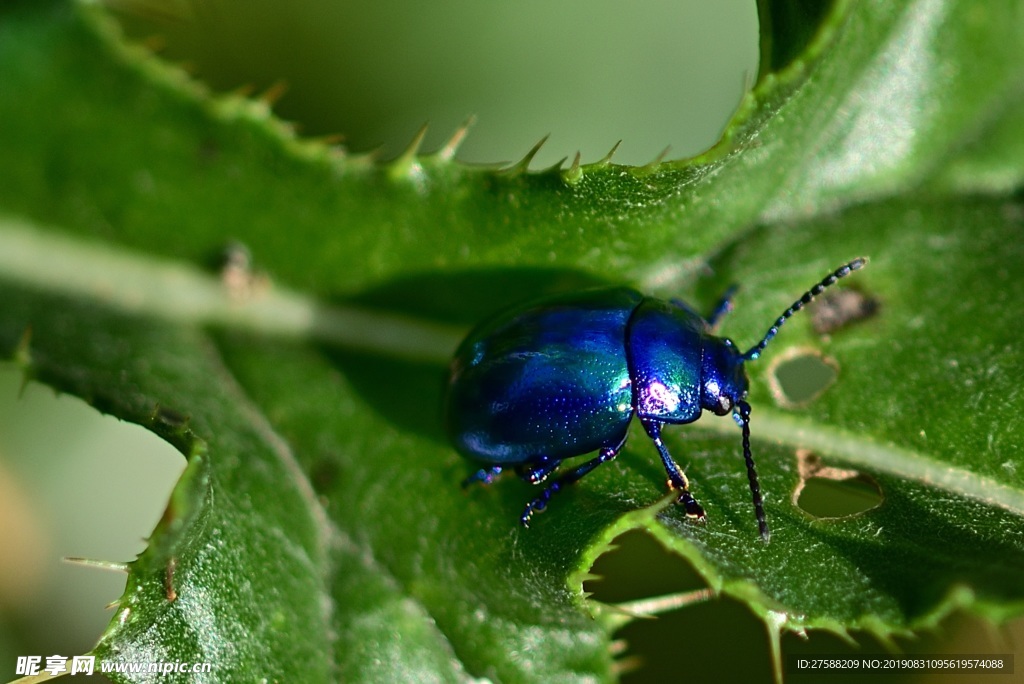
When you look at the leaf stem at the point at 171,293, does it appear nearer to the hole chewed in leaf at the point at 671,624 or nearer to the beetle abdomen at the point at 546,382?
the beetle abdomen at the point at 546,382

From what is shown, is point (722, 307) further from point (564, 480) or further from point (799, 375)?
point (564, 480)

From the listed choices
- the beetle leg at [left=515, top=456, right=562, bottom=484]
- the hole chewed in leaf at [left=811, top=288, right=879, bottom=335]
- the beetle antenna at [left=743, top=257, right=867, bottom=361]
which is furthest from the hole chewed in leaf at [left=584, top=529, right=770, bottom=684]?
the hole chewed in leaf at [left=811, top=288, right=879, bottom=335]

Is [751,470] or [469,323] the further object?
[469,323]

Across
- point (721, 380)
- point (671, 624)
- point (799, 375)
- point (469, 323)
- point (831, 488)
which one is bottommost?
point (671, 624)

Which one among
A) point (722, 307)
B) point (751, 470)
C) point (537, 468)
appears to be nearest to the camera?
point (751, 470)

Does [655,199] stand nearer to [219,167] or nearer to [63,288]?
[219,167]

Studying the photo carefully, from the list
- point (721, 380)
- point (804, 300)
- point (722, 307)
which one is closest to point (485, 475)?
point (721, 380)

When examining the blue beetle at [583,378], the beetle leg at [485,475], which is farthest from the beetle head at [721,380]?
the beetle leg at [485,475]

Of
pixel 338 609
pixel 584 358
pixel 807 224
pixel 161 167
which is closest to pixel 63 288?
pixel 161 167
